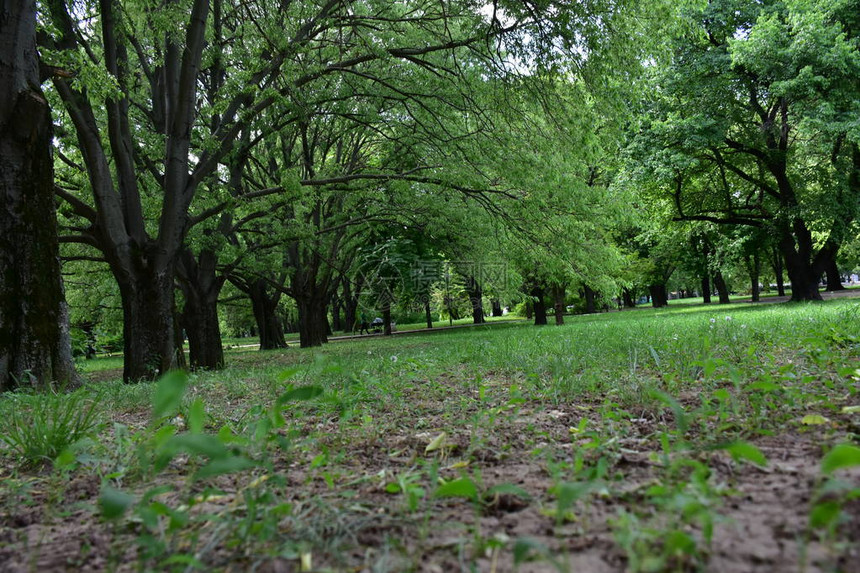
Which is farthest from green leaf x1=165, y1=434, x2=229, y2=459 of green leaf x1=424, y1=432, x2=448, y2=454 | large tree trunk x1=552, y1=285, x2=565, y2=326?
large tree trunk x1=552, y1=285, x2=565, y2=326

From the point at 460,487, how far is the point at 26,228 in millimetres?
5878

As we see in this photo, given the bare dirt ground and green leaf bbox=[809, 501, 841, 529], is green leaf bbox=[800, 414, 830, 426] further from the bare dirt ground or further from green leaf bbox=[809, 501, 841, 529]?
green leaf bbox=[809, 501, 841, 529]

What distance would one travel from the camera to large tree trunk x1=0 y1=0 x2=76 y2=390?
185 inches

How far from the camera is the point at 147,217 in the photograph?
35.0ft

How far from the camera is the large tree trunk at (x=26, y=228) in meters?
4.70

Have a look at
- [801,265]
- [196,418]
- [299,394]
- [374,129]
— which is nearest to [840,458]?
[299,394]

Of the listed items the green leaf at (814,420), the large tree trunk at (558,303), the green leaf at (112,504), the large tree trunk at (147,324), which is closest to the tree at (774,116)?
the large tree trunk at (558,303)

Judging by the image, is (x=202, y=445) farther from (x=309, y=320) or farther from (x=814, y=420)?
(x=309, y=320)

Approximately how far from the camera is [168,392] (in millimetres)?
1192

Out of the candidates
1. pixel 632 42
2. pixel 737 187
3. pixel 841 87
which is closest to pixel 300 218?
pixel 632 42

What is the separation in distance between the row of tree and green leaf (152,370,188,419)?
494cm

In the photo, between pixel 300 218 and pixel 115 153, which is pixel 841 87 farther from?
pixel 115 153

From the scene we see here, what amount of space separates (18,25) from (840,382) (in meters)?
8.40

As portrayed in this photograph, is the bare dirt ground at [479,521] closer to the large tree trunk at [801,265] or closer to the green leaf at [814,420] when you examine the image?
the green leaf at [814,420]
